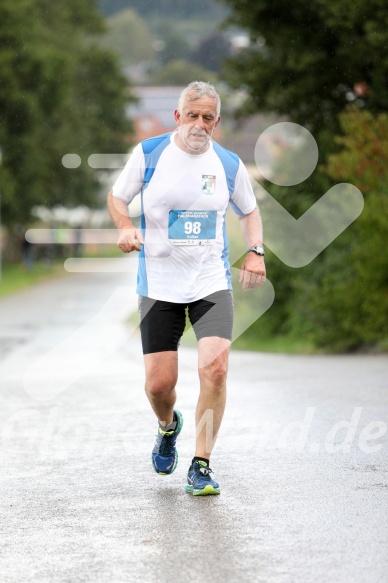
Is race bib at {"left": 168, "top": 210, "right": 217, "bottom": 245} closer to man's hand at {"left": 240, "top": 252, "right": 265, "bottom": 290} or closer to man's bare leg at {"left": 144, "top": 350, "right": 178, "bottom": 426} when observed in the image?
man's hand at {"left": 240, "top": 252, "right": 265, "bottom": 290}

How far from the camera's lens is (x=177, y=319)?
275 inches

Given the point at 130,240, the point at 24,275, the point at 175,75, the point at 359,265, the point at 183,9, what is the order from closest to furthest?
the point at 130,240 < the point at 359,265 < the point at 24,275 < the point at 175,75 < the point at 183,9

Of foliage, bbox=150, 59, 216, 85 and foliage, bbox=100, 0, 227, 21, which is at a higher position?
foliage, bbox=100, 0, 227, 21

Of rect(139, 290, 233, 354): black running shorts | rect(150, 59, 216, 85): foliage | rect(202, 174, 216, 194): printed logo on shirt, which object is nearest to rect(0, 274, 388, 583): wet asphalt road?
rect(139, 290, 233, 354): black running shorts

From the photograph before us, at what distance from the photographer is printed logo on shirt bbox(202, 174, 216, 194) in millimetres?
6832

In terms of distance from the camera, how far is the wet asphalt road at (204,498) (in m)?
5.21

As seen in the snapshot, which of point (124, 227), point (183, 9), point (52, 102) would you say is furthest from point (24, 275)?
point (183, 9)

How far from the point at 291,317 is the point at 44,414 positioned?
9673mm

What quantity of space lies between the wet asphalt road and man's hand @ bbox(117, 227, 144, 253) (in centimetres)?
125

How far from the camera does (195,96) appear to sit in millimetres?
6703

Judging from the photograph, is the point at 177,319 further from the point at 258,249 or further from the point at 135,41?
the point at 135,41

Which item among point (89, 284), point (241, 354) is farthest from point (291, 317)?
point (89, 284)

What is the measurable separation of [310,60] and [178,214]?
50.5 feet

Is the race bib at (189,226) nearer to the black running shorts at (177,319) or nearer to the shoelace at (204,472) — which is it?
the black running shorts at (177,319)
